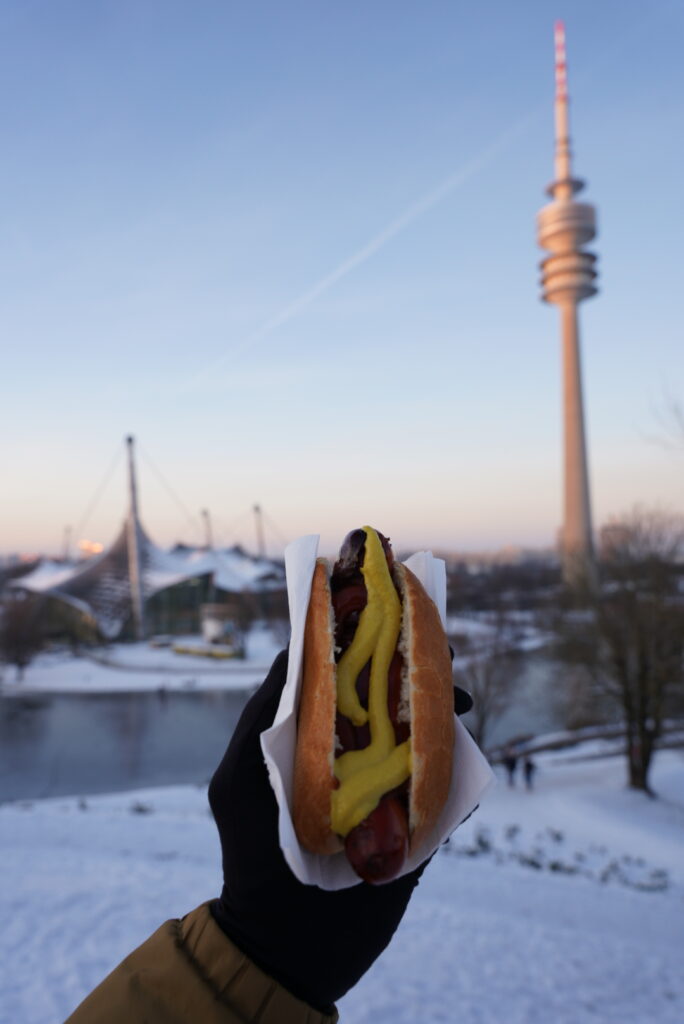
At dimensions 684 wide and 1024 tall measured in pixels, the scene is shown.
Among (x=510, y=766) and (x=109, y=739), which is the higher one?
(x=510, y=766)

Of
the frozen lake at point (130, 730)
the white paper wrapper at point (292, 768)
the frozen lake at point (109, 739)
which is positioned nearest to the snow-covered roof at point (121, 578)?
the frozen lake at point (130, 730)

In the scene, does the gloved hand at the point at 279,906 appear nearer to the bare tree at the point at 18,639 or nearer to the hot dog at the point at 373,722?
the hot dog at the point at 373,722

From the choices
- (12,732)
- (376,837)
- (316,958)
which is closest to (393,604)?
(376,837)

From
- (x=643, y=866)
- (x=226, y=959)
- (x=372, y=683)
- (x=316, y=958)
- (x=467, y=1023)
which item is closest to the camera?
(x=226, y=959)

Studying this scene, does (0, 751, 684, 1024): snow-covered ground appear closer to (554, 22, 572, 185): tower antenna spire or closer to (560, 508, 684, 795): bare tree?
(560, 508, 684, 795): bare tree

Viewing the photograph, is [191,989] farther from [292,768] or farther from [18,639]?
[18,639]

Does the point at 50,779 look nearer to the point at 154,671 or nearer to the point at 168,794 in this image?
the point at 168,794

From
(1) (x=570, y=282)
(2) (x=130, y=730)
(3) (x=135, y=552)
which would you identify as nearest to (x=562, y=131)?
(1) (x=570, y=282)
